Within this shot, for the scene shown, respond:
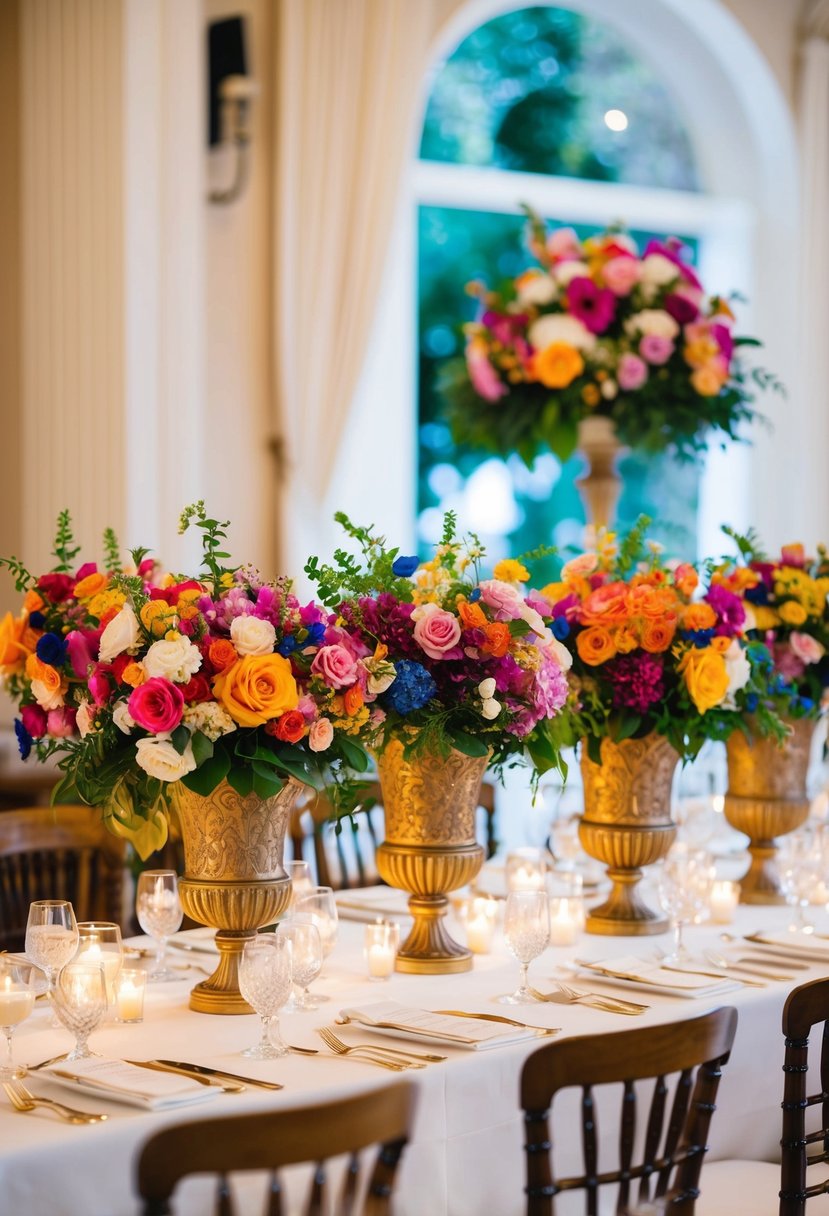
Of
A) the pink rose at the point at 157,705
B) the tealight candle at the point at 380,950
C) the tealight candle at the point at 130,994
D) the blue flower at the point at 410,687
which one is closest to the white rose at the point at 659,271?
the blue flower at the point at 410,687

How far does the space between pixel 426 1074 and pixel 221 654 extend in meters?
0.64

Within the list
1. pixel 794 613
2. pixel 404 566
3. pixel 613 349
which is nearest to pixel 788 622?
pixel 794 613

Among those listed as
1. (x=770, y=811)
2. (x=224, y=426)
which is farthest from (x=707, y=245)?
(x=770, y=811)

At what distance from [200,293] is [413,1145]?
358 cm

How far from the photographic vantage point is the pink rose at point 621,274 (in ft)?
15.3

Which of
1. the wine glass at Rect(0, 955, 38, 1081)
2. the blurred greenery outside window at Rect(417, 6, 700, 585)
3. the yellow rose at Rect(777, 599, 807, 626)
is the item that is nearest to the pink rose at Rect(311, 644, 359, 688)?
the wine glass at Rect(0, 955, 38, 1081)

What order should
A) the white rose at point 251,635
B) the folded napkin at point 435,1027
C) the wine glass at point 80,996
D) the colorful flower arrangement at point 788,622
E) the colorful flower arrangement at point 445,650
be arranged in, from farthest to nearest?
1. the colorful flower arrangement at point 788,622
2. the colorful flower arrangement at point 445,650
3. the white rose at point 251,635
4. the folded napkin at point 435,1027
5. the wine glass at point 80,996

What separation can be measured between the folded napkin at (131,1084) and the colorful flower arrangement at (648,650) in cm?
112

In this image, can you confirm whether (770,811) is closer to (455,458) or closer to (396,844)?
(396,844)

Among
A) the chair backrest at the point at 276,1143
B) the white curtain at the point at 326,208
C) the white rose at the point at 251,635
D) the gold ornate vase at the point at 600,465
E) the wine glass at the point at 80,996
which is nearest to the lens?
the chair backrest at the point at 276,1143

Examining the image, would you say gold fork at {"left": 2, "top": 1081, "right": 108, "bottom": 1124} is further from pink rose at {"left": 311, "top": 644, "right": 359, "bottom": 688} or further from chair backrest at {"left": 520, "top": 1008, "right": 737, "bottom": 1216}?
pink rose at {"left": 311, "top": 644, "right": 359, "bottom": 688}

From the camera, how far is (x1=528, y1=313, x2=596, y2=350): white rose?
4688 millimetres

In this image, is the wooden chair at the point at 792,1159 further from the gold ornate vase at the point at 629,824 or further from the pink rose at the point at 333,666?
the pink rose at the point at 333,666

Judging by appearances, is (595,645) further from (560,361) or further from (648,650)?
(560,361)
